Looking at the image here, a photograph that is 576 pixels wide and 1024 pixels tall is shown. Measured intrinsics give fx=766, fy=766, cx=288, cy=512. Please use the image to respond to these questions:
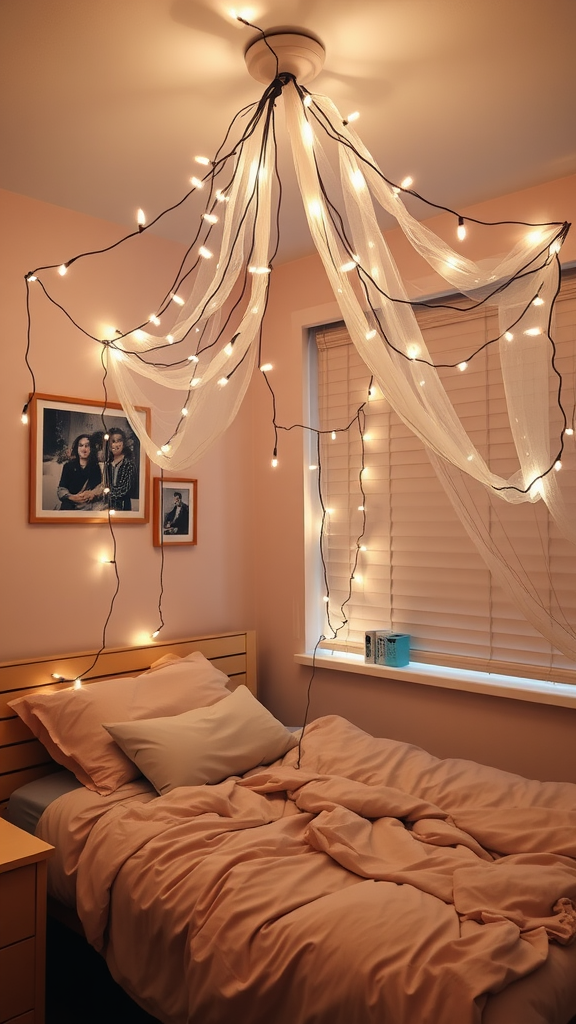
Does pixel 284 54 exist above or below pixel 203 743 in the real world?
above

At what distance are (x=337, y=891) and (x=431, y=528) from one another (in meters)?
1.76

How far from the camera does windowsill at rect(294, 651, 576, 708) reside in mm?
2877

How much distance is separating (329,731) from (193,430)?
4.32 feet

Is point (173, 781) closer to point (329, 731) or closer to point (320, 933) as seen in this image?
point (329, 731)

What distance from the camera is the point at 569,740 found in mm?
2842

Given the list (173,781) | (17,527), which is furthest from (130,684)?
(17,527)

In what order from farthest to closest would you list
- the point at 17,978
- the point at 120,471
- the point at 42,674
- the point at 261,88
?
the point at 120,471 < the point at 42,674 < the point at 261,88 < the point at 17,978

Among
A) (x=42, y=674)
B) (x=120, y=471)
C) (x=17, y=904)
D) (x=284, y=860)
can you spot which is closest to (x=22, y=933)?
(x=17, y=904)

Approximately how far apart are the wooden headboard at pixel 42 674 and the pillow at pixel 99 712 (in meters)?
0.06

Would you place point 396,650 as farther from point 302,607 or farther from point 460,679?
point 302,607

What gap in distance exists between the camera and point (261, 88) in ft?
7.54

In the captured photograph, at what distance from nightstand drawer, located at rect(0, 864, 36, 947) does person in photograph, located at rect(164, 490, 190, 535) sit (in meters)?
1.71

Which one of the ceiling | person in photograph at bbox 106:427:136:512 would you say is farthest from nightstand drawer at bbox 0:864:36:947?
the ceiling

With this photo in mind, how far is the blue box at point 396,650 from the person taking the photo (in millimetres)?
3367
